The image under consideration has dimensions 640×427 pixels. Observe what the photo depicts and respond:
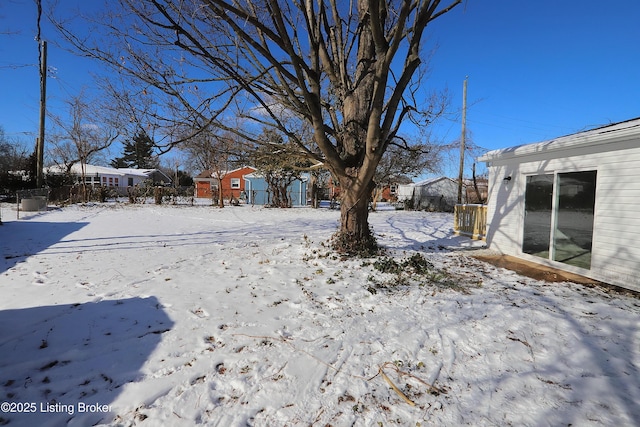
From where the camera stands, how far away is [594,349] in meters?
→ 2.72

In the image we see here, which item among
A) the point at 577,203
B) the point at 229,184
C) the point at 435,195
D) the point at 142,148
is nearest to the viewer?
the point at 142,148

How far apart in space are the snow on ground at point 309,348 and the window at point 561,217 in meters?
1.33

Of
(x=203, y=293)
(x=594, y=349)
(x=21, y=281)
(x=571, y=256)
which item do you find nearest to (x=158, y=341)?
(x=203, y=293)

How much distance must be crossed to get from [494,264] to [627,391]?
168 inches

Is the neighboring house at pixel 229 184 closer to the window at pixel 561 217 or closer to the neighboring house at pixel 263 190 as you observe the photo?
the neighboring house at pixel 263 190

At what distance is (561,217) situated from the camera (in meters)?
5.78

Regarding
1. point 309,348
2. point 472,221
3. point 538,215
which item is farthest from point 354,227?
point 472,221

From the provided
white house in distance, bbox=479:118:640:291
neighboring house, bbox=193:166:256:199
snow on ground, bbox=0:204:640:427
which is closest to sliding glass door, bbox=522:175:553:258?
white house in distance, bbox=479:118:640:291

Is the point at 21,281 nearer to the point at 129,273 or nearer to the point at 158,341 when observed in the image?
the point at 129,273

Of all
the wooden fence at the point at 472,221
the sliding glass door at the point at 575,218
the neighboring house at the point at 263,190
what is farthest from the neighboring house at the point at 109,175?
the sliding glass door at the point at 575,218

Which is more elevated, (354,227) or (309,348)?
(354,227)

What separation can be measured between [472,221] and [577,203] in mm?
3888

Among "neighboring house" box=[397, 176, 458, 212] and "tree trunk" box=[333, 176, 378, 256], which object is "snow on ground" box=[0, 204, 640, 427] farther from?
"neighboring house" box=[397, 176, 458, 212]

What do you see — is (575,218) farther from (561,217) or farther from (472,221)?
(472,221)
